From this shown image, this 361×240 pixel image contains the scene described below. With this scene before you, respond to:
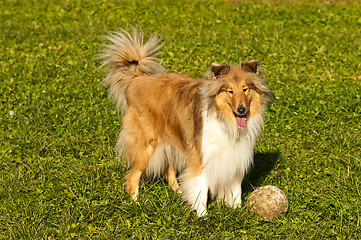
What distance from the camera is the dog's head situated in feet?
16.5

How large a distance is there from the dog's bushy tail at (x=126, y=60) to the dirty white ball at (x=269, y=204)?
90.1 inches

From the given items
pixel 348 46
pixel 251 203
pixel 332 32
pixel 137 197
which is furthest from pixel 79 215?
pixel 332 32

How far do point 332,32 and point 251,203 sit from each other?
7.60m

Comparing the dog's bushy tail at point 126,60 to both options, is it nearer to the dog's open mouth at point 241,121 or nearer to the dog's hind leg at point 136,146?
the dog's hind leg at point 136,146

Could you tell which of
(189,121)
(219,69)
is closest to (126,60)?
(189,121)

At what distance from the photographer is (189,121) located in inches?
227

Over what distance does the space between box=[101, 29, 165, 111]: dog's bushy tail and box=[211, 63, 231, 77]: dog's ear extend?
159 cm

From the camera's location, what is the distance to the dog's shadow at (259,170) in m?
6.34

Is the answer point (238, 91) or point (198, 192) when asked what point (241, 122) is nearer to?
point (238, 91)

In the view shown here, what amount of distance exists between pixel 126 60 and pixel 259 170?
243 cm

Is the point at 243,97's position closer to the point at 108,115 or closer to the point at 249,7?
the point at 108,115

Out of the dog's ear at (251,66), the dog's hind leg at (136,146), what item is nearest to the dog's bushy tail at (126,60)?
the dog's hind leg at (136,146)

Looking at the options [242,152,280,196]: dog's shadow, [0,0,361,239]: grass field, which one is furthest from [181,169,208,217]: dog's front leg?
[242,152,280,196]: dog's shadow

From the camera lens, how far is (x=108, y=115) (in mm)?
7949
